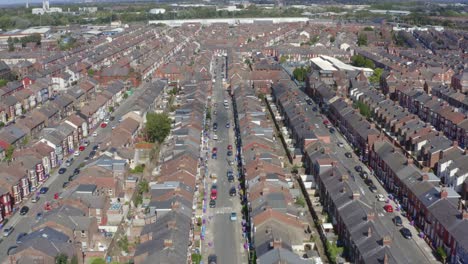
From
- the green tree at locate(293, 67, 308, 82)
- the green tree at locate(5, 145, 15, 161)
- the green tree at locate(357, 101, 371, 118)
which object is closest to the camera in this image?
the green tree at locate(5, 145, 15, 161)

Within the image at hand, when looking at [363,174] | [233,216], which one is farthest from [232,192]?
Answer: [363,174]

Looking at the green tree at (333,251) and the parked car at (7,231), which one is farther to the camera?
the parked car at (7,231)

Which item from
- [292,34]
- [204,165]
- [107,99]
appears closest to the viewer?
[204,165]

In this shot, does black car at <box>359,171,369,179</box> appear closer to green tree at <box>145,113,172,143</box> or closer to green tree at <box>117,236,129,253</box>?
green tree at <box>145,113,172,143</box>

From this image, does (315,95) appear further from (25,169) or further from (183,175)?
(25,169)

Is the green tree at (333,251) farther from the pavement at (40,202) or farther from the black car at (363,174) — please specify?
the pavement at (40,202)

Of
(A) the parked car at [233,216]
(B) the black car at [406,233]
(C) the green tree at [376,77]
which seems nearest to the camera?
(B) the black car at [406,233]

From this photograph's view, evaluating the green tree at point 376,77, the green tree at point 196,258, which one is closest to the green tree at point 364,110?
the green tree at point 376,77

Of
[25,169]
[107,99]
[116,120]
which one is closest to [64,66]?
[107,99]

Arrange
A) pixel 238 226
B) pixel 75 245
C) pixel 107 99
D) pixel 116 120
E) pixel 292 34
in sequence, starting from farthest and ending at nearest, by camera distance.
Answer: pixel 292 34 < pixel 107 99 < pixel 116 120 < pixel 238 226 < pixel 75 245

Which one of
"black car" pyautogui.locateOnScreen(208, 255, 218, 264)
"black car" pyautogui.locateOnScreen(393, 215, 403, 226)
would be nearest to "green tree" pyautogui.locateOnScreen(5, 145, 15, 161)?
"black car" pyautogui.locateOnScreen(208, 255, 218, 264)

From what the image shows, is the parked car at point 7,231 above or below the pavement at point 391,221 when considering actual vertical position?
below
